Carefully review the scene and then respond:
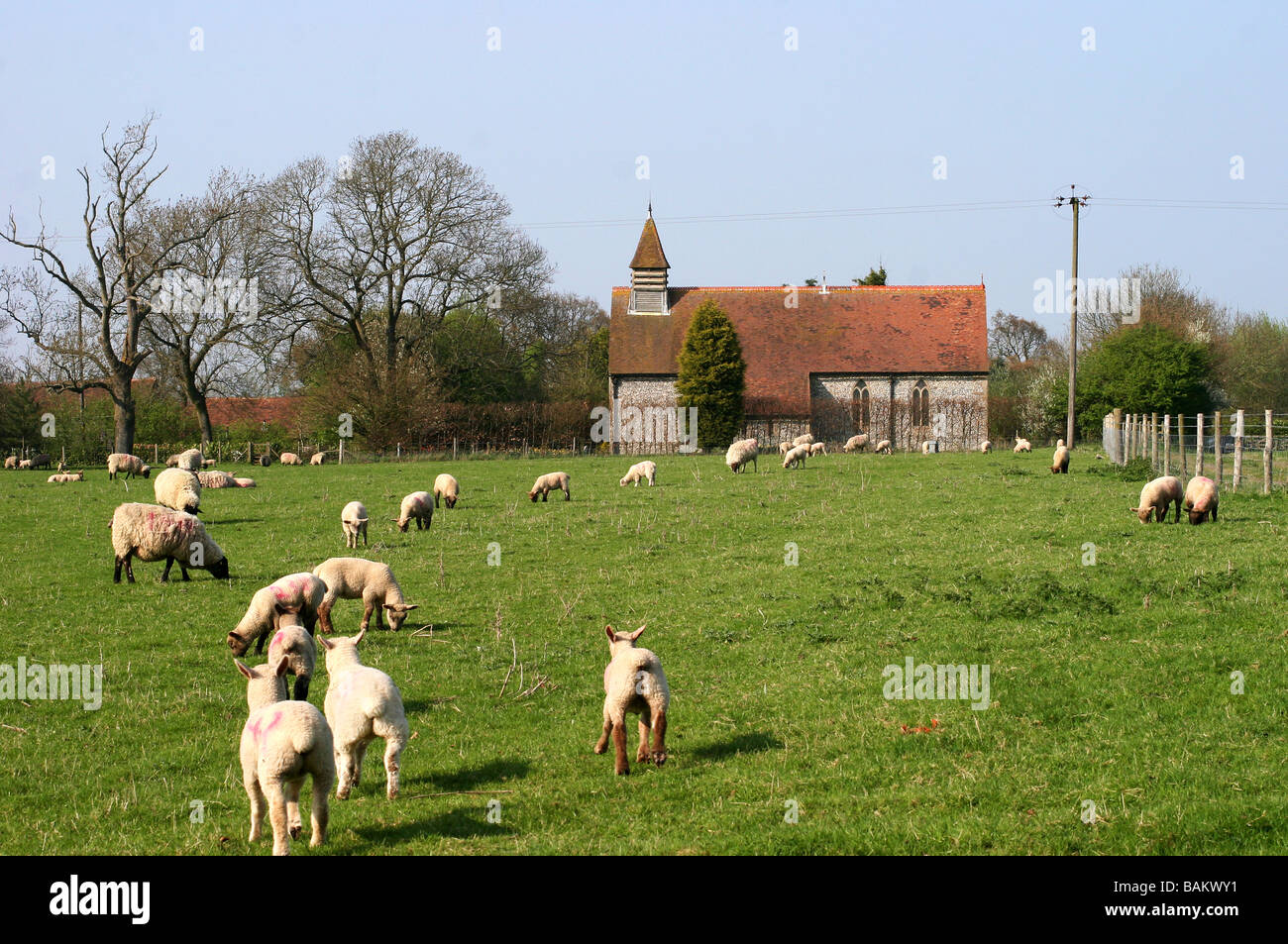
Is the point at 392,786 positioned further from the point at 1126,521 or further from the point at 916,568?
the point at 1126,521

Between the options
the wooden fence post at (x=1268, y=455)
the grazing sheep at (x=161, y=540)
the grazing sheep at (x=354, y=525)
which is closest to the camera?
the grazing sheep at (x=161, y=540)

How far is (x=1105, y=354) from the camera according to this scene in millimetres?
56094

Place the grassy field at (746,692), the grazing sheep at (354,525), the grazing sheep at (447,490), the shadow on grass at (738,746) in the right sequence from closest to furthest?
the grassy field at (746,692), the shadow on grass at (738,746), the grazing sheep at (354,525), the grazing sheep at (447,490)

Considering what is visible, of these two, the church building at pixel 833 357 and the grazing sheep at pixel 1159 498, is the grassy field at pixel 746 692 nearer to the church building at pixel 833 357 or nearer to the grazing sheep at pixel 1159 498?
the grazing sheep at pixel 1159 498

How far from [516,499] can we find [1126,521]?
14.1 meters

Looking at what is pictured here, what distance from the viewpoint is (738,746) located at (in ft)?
26.3

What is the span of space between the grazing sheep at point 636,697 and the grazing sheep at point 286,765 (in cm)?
193

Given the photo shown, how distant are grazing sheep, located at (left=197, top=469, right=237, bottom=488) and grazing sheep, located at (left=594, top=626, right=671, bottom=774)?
92.5ft

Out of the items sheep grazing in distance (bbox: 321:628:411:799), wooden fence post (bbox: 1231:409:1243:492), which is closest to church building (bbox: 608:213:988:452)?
wooden fence post (bbox: 1231:409:1243:492)

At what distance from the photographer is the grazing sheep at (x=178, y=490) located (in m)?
22.9

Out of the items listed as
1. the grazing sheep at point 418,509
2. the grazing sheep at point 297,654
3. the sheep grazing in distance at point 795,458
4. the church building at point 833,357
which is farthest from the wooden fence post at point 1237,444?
the church building at point 833,357

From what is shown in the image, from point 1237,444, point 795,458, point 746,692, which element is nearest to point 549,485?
point 795,458

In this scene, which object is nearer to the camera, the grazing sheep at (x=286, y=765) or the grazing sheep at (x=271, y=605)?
the grazing sheep at (x=286, y=765)

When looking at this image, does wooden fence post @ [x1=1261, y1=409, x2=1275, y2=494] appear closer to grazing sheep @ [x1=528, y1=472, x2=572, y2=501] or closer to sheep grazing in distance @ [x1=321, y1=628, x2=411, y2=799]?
grazing sheep @ [x1=528, y1=472, x2=572, y2=501]
